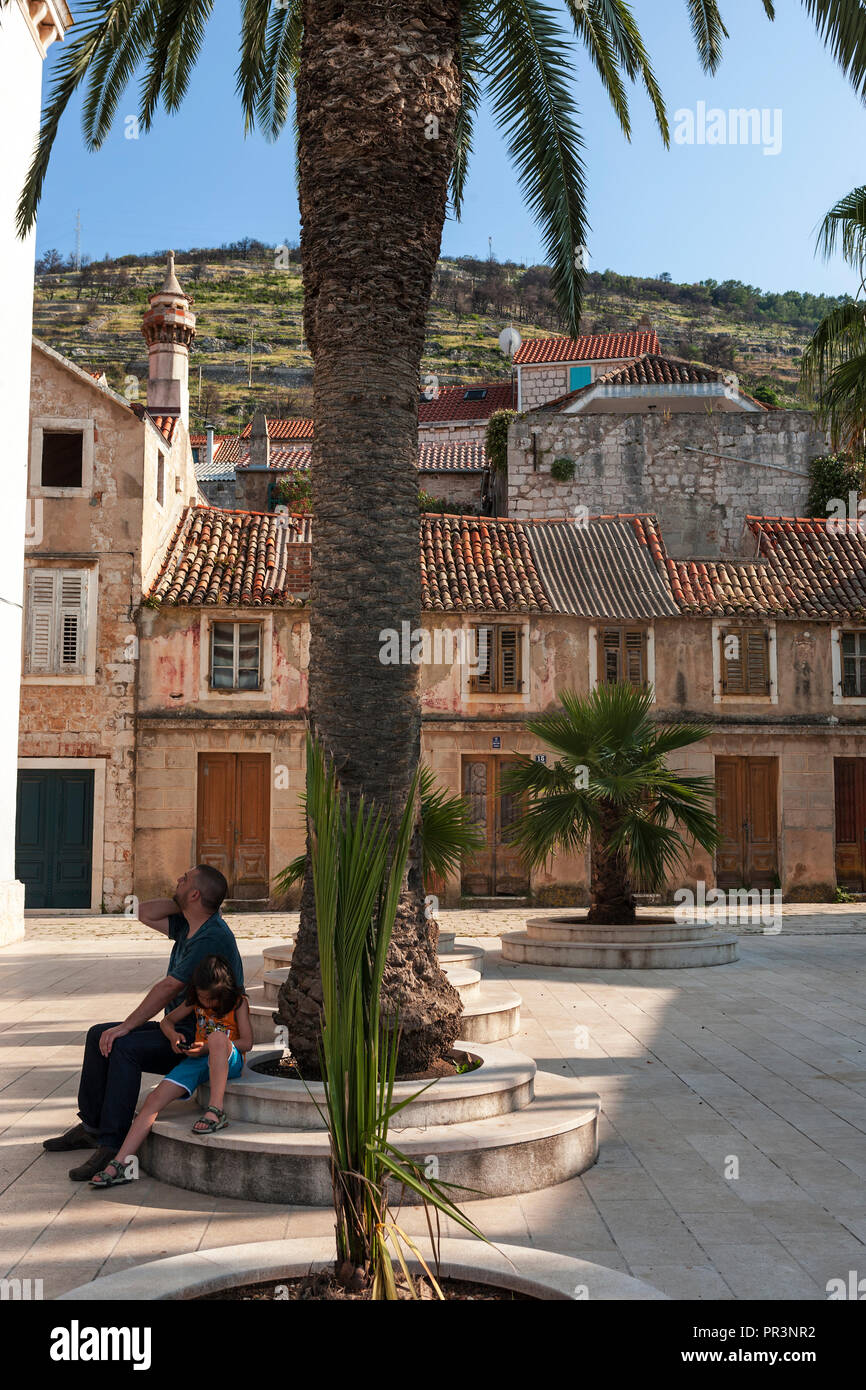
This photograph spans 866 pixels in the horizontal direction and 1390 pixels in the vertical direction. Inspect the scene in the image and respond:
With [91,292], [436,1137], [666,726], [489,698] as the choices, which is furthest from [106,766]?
[91,292]

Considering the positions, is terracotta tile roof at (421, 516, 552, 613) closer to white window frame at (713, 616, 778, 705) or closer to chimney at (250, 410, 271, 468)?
white window frame at (713, 616, 778, 705)

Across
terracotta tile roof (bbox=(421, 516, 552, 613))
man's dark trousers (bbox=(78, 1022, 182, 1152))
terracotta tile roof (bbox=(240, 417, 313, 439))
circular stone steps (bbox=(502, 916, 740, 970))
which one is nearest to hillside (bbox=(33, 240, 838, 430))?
terracotta tile roof (bbox=(240, 417, 313, 439))

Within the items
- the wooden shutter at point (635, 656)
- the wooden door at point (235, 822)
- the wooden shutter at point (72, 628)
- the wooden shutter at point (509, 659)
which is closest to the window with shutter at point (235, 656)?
the wooden door at point (235, 822)

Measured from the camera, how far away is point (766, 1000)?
36.1 feet

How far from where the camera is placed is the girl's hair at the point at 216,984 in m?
5.97

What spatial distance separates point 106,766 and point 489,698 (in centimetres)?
728

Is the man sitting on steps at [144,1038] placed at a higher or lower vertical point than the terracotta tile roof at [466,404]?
lower

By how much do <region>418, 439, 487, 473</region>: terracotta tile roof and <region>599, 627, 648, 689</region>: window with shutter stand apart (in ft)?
71.0

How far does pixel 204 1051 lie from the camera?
5887 mm

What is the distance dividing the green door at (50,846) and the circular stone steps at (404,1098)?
1650 centimetres

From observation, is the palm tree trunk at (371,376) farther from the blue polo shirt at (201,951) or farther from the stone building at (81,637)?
the stone building at (81,637)

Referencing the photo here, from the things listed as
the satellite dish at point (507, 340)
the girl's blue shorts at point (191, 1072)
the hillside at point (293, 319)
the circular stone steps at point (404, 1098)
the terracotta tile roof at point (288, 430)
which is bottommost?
the circular stone steps at point (404, 1098)

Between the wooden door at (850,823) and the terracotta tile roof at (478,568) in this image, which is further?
the wooden door at (850,823)

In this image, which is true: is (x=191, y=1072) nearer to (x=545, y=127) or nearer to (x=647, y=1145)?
(x=647, y=1145)
